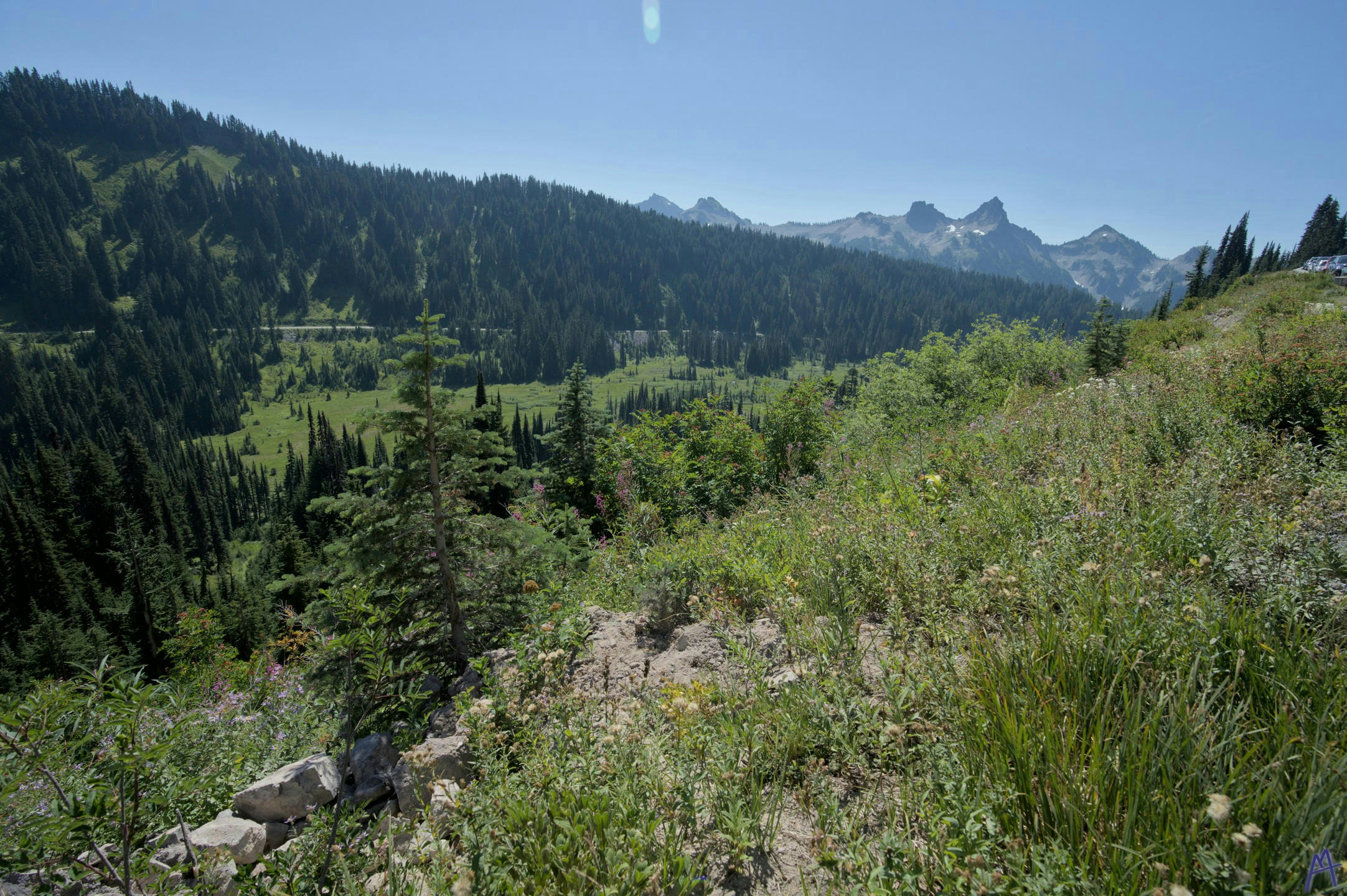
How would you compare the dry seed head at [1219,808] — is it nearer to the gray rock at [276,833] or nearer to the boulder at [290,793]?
the boulder at [290,793]

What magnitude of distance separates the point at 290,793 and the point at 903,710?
16.6ft

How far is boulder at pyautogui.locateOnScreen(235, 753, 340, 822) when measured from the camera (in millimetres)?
4418

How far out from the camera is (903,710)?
116 inches

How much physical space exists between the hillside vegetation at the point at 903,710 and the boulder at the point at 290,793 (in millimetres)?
386

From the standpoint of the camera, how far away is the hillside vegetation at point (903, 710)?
2.02 m

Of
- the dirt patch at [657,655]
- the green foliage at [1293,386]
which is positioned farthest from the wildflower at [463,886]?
the green foliage at [1293,386]

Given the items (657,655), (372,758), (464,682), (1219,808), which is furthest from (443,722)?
(1219,808)

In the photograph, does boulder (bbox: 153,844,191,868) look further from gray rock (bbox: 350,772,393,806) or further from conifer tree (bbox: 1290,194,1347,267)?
conifer tree (bbox: 1290,194,1347,267)

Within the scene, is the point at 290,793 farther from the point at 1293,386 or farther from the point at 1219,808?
the point at 1293,386

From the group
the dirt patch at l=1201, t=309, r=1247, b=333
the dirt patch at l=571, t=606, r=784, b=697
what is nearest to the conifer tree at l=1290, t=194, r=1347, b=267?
the dirt patch at l=1201, t=309, r=1247, b=333

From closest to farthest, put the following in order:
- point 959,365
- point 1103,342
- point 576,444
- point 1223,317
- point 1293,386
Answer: point 1293,386
point 576,444
point 1103,342
point 1223,317
point 959,365

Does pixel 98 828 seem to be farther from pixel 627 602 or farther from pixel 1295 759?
pixel 1295 759

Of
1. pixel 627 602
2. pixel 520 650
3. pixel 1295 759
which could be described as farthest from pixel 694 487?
pixel 1295 759
